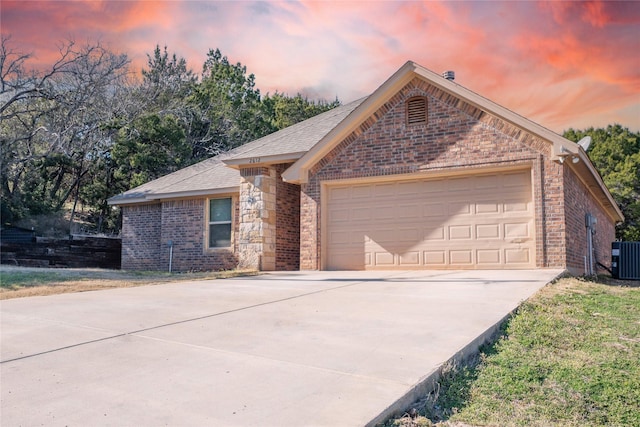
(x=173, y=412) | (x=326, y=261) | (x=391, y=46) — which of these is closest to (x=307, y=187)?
(x=326, y=261)

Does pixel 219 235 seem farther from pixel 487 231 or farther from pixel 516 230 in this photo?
pixel 516 230

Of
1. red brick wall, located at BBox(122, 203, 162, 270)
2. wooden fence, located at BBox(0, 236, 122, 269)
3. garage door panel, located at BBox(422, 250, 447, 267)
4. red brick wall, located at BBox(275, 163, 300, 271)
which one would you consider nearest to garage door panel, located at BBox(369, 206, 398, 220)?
garage door panel, located at BBox(422, 250, 447, 267)

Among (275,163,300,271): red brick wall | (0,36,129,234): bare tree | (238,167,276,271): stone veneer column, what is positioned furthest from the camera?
(0,36,129,234): bare tree

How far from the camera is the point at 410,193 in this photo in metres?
13.1

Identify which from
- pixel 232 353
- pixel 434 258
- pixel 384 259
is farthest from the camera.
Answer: pixel 384 259

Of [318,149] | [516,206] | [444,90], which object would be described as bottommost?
[516,206]

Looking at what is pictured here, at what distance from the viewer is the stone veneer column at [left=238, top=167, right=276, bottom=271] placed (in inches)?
587

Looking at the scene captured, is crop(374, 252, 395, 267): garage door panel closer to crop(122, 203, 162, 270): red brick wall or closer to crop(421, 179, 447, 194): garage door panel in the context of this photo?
crop(421, 179, 447, 194): garage door panel

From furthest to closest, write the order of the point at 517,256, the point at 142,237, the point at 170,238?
the point at 142,237, the point at 170,238, the point at 517,256

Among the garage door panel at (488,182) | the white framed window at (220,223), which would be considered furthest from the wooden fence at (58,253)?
the garage door panel at (488,182)

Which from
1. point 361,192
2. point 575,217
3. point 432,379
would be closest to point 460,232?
point 361,192

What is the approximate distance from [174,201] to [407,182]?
837 cm

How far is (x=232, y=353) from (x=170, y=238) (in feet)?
44.4

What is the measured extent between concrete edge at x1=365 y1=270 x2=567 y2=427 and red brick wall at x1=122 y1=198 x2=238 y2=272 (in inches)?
462
